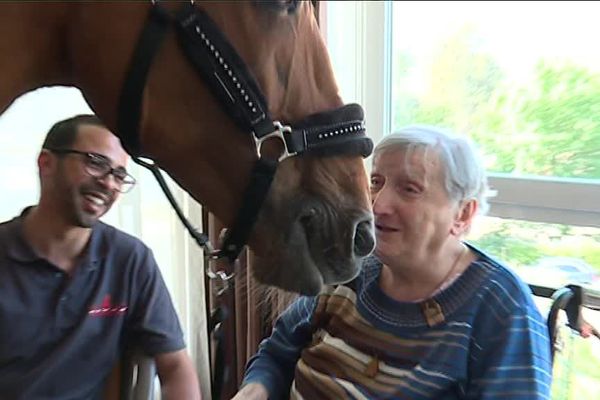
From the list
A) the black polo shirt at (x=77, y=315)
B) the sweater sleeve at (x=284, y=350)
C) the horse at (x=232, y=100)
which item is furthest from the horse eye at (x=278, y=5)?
the black polo shirt at (x=77, y=315)

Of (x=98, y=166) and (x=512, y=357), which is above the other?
(x=98, y=166)

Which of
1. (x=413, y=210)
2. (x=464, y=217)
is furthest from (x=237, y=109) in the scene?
(x=464, y=217)

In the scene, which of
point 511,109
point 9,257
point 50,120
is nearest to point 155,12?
point 9,257

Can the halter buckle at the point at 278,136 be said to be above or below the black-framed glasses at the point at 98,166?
above

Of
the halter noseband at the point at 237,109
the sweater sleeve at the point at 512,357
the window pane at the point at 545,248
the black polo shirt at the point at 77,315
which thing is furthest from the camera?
the window pane at the point at 545,248

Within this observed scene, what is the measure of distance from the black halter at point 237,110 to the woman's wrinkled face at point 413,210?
470 millimetres

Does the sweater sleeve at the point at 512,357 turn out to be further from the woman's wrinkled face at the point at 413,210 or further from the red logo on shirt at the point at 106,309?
the red logo on shirt at the point at 106,309

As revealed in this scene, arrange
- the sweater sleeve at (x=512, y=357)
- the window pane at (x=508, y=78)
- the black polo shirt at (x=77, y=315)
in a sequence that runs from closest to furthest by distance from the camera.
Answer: the sweater sleeve at (x=512, y=357), the black polo shirt at (x=77, y=315), the window pane at (x=508, y=78)

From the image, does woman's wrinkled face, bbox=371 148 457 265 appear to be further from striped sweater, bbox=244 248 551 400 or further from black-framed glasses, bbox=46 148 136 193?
black-framed glasses, bbox=46 148 136 193

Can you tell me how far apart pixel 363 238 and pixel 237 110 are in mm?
222

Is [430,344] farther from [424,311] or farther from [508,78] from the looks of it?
[508,78]

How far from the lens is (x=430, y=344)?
1.30 meters

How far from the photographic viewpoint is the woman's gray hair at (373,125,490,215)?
4.54 ft

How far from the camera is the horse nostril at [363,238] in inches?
35.6
